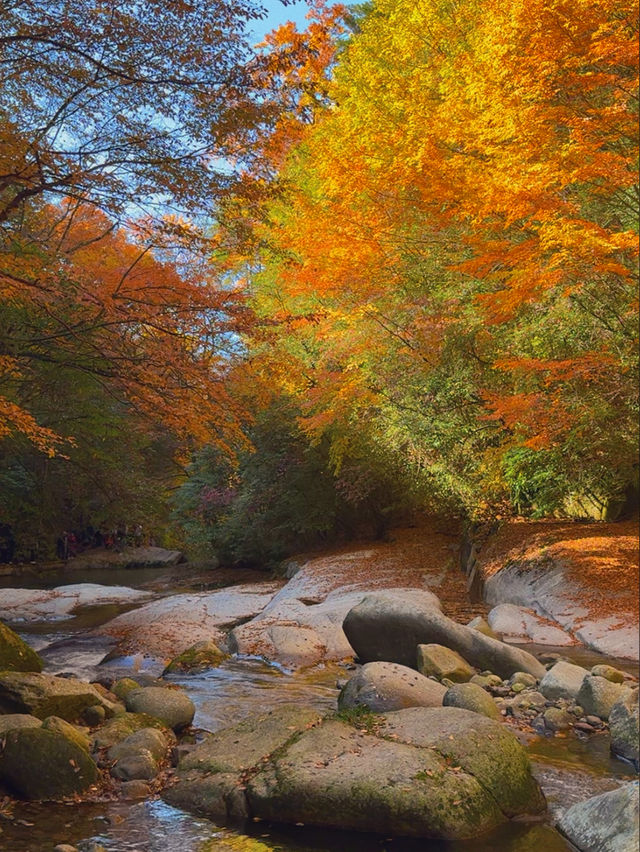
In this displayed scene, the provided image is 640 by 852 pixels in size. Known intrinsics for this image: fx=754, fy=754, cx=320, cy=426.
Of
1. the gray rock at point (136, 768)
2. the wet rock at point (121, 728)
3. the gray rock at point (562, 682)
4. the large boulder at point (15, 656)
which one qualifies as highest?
the large boulder at point (15, 656)

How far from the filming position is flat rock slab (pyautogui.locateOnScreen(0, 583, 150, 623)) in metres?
11.4

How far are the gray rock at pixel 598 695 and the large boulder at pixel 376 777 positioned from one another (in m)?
1.50

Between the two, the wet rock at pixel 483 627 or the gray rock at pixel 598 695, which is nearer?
the gray rock at pixel 598 695

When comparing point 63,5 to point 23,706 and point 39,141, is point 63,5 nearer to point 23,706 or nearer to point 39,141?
point 39,141

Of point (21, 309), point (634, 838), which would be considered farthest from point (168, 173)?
point (634, 838)

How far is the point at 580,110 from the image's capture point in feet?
24.0

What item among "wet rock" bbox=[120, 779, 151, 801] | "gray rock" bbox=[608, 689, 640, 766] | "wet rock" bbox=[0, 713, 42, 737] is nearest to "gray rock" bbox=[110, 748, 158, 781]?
"wet rock" bbox=[120, 779, 151, 801]

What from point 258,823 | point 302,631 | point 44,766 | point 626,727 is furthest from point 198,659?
point 626,727

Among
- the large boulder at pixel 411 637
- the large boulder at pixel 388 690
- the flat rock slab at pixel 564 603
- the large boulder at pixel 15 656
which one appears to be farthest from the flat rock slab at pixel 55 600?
the large boulder at pixel 388 690

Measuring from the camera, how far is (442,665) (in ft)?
22.5

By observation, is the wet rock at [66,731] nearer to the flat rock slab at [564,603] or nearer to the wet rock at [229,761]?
the wet rock at [229,761]

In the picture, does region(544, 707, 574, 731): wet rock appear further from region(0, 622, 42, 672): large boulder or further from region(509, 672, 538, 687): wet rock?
region(0, 622, 42, 672): large boulder

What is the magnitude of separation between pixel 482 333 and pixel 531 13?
367 centimetres

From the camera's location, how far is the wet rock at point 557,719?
219 inches
